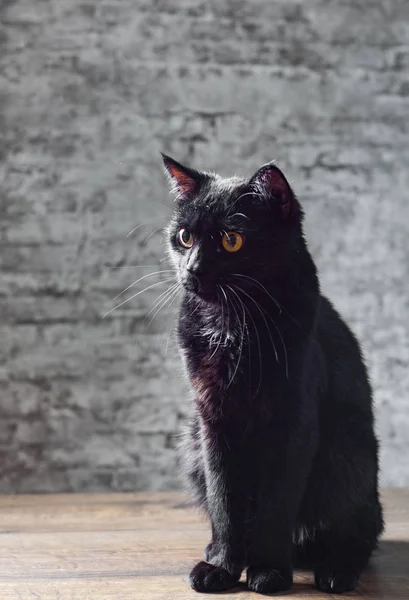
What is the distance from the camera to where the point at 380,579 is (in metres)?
1.20

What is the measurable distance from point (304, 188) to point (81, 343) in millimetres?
736

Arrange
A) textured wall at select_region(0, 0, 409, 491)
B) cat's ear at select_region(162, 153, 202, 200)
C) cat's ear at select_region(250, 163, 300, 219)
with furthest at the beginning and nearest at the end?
textured wall at select_region(0, 0, 409, 491) < cat's ear at select_region(162, 153, 202, 200) < cat's ear at select_region(250, 163, 300, 219)

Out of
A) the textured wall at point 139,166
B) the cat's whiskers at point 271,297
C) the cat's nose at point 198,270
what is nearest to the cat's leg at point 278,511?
the cat's whiskers at point 271,297

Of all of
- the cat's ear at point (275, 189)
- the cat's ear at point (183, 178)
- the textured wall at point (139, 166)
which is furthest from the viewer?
the textured wall at point (139, 166)

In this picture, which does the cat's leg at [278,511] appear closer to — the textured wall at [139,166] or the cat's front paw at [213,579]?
the cat's front paw at [213,579]

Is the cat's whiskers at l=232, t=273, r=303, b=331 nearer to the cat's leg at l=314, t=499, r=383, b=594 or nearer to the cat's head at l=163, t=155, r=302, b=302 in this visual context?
the cat's head at l=163, t=155, r=302, b=302

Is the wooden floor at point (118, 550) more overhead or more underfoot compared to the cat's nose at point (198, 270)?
more underfoot

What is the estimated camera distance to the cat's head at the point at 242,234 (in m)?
1.10

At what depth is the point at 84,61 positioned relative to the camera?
6.26ft

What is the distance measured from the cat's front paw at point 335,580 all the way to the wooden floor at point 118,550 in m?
0.02

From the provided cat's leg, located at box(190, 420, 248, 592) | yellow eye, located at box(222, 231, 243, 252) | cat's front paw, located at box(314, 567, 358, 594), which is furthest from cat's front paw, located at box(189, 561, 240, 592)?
yellow eye, located at box(222, 231, 243, 252)

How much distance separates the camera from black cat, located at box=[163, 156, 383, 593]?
1.11 metres

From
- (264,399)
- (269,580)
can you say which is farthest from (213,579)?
(264,399)

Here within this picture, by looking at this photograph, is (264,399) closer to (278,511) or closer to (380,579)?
(278,511)
